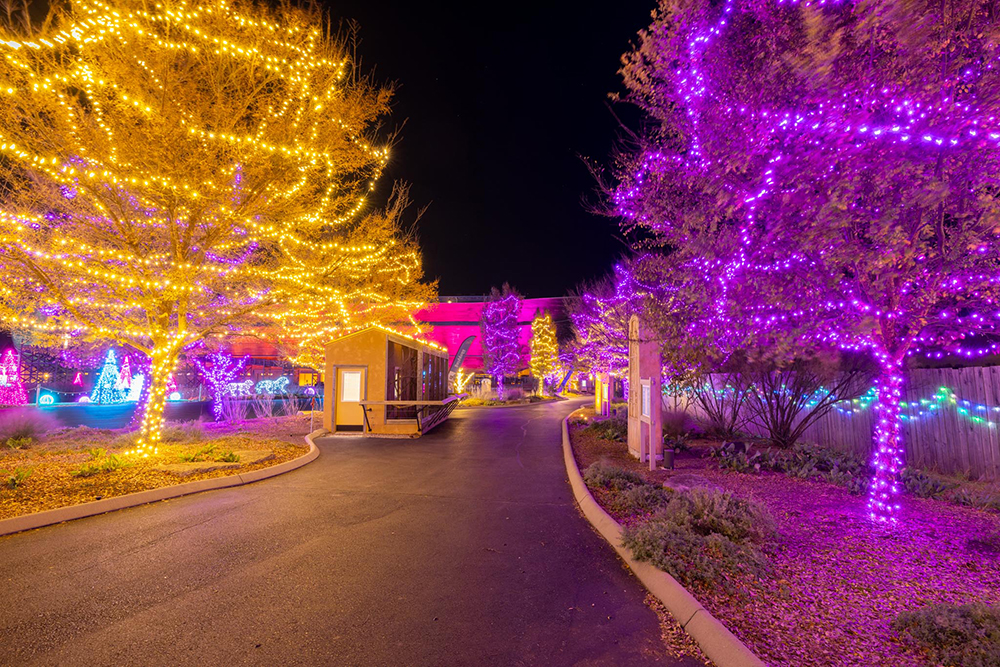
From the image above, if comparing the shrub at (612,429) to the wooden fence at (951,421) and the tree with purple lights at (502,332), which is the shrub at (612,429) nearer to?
the wooden fence at (951,421)

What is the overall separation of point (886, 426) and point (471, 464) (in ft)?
24.0

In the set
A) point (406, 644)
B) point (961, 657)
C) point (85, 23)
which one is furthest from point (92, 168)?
point (961, 657)

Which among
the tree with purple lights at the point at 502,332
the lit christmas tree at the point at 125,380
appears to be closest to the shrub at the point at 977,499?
the lit christmas tree at the point at 125,380

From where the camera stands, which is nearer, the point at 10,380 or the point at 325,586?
the point at 325,586

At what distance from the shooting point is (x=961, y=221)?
5.20m

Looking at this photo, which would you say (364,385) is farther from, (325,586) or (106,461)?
(325,586)

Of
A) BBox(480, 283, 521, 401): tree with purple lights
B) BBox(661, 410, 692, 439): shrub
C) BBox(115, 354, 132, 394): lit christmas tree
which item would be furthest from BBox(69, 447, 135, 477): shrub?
BBox(480, 283, 521, 401): tree with purple lights

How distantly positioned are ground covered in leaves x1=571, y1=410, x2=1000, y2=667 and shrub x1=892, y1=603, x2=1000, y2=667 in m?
0.09

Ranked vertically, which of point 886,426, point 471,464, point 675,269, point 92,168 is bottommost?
point 471,464

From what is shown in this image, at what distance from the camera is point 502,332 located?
4234 centimetres

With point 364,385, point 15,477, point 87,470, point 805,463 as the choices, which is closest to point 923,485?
point 805,463

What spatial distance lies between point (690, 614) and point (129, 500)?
740cm

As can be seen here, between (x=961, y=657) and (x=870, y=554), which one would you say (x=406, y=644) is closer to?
(x=961, y=657)

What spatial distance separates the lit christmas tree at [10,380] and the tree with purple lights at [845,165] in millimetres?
27125
